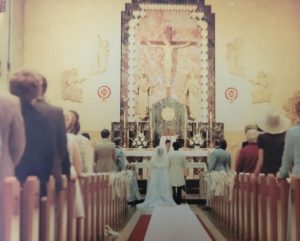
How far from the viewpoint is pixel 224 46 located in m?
13.2

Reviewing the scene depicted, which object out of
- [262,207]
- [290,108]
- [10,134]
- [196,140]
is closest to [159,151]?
[196,140]

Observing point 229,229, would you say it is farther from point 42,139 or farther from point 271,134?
point 42,139

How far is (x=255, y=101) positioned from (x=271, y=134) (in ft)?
26.6

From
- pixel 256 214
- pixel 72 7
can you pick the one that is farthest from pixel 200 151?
pixel 256 214

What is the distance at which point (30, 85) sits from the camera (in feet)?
9.14

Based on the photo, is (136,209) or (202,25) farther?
(202,25)

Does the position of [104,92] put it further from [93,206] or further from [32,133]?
[32,133]

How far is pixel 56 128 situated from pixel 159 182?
22.9ft

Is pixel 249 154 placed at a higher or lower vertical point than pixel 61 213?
higher

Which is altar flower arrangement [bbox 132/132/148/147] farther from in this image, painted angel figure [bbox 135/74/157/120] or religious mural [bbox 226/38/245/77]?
religious mural [bbox 226/38/245/77]

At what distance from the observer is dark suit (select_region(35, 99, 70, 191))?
9.57ft

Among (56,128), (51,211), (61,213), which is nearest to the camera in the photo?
(56,128)

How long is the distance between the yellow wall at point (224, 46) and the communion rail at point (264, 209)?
6.49 meters

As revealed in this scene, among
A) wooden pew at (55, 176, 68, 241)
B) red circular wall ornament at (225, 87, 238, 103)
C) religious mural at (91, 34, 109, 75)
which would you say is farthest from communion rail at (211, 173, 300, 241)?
religious mural at (91, 34, 109, 75)
